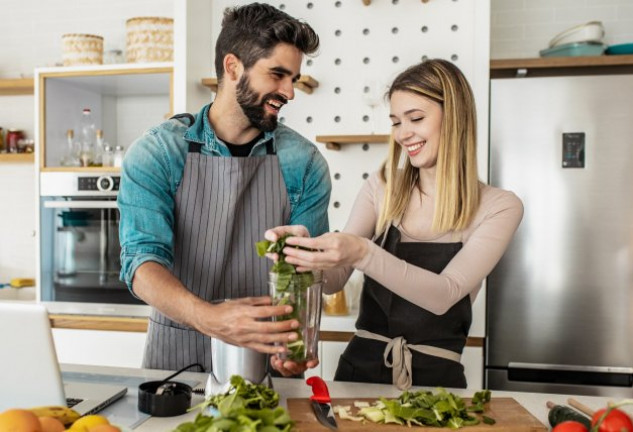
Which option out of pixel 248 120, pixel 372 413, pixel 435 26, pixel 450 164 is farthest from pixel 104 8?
pixel 372 413

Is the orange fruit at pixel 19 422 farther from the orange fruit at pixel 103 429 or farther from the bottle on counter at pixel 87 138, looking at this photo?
the bottle on counter at pixel 87 138

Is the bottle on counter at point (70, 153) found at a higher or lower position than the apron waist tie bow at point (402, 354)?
higher

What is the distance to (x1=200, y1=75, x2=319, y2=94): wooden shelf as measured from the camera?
3.03 meters

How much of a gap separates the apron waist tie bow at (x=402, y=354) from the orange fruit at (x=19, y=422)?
3.20 ft

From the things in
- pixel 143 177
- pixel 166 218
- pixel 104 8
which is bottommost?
pixel 166 218

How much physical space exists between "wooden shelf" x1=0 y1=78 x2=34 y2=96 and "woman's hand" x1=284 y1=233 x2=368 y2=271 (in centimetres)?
264

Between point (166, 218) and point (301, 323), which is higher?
point (166, 218)

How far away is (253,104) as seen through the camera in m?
1.77

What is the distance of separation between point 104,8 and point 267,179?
2.48 metres

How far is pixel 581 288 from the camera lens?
112 inches

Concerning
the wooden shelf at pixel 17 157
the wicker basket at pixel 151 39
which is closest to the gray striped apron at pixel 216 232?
the wicker basket at pixel 151 39

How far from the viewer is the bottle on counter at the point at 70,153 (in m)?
3.42

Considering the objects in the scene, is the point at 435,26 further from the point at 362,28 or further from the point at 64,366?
the point at 64,366

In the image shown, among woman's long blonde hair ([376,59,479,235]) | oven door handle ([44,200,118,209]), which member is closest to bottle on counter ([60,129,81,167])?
oven door handle ([44,200,118,209])
